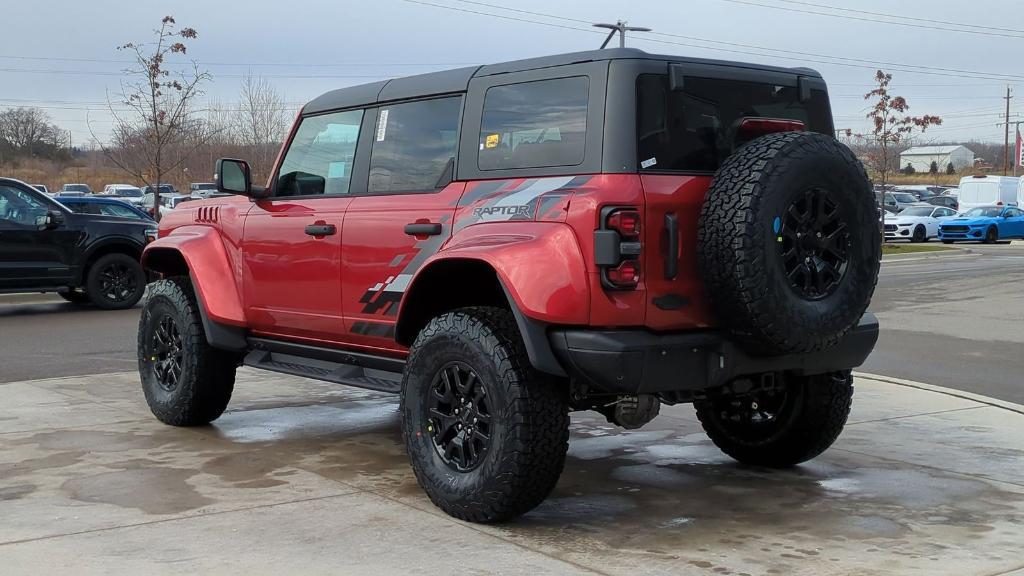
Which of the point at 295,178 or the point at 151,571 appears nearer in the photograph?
the point at 151,571

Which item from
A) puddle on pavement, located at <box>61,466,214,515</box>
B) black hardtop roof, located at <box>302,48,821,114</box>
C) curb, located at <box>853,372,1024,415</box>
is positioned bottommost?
puddle on pavement, located at <box>61,466,214,515</box>

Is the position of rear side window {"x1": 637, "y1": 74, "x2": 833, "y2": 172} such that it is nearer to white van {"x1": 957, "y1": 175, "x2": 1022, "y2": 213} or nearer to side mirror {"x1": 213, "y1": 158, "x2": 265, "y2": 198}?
side mirror {"x1": 213, "y1": 158, "x2": 265, "y2": 198}

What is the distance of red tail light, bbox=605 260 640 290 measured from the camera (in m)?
4.88

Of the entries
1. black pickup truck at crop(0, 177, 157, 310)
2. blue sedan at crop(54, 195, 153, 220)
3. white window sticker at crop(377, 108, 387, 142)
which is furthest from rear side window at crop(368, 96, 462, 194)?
blue sedan at crop(54, 195, 153, 220)

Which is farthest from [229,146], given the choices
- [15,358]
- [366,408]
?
[366,408]

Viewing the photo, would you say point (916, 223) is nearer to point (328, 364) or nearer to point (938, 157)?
point (328, 364)

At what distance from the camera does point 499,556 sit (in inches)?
188

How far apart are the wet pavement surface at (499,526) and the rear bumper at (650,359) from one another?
677 millimetres

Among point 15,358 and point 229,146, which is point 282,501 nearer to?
point 15,358

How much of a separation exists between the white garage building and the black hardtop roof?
13762 centimetres

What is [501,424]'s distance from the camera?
5047mm

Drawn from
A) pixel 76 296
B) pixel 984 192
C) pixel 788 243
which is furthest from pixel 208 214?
pixel 984 192

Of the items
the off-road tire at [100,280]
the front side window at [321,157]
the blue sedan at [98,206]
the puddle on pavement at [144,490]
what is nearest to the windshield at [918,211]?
the blue sedan at [98,206]

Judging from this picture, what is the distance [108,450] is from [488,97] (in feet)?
10.1
